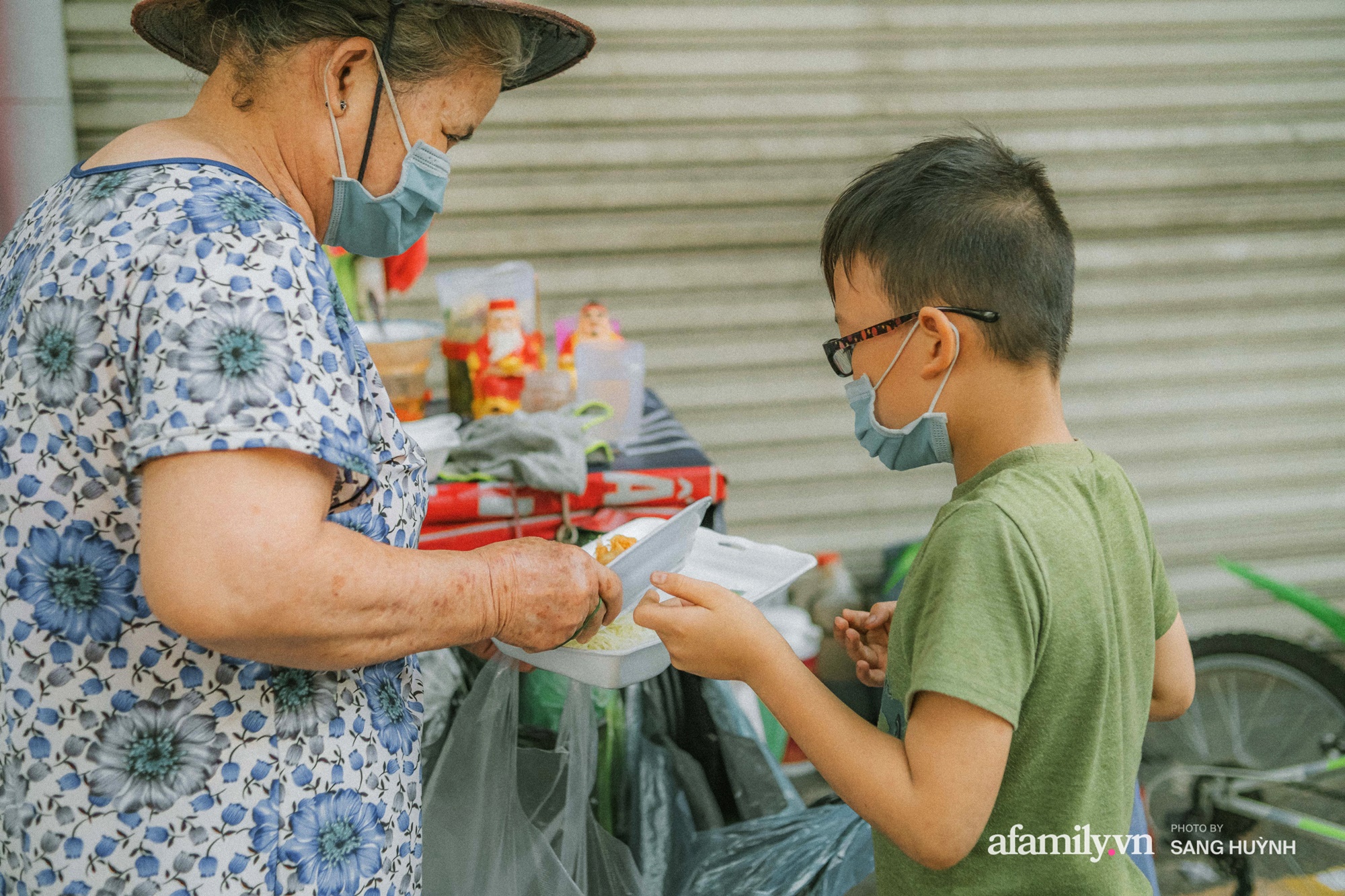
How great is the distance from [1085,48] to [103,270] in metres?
3.93

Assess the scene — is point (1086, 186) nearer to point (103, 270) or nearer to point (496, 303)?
point (496, 303)

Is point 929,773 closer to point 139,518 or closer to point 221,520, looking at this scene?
point 221,520

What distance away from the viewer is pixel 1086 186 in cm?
395

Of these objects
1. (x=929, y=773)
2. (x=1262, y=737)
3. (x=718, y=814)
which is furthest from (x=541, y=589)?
(x=1262, y=737)

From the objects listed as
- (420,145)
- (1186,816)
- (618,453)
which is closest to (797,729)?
(420,145)

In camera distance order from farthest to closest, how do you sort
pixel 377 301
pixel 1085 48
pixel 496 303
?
1. pixel 1085 48
2. pixel 377 301
3. pixel 496 303

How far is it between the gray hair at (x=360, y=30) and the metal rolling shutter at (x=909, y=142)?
7.70 feet

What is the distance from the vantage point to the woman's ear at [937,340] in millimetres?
1287

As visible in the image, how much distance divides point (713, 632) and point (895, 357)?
1.53 ft

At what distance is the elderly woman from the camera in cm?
97

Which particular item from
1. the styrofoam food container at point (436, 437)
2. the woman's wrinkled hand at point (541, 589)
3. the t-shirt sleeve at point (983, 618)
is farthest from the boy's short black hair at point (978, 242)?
the styrofoam food container at point (436, 437)

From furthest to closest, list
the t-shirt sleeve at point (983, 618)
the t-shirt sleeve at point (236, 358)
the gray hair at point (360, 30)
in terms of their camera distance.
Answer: the gray hair at point (360, 30)
the t-shirt sleeve at point (983, 618)
the t-shirt sleeve at point (236, 358)

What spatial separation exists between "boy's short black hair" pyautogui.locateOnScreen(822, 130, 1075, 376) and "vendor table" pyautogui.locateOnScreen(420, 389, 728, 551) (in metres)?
1.07

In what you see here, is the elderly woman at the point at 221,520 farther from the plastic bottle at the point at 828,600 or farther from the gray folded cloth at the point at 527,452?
the plastic bottle at the point at 828,600
